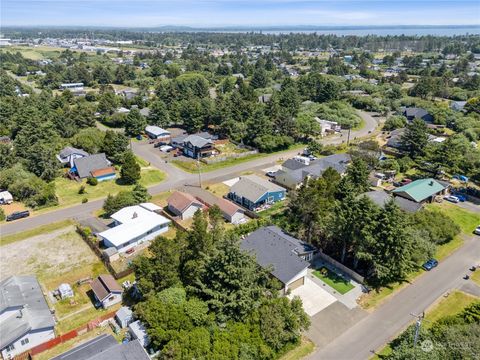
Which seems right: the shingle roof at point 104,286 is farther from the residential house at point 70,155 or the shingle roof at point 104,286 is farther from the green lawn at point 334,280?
the residential house at point 70,155

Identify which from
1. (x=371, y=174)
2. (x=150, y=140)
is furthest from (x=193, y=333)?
(x=150, y=140)

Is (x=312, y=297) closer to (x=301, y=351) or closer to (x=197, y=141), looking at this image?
(x=301, y=351)

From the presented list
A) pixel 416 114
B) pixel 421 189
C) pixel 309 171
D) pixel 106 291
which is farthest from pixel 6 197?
pixel 416 114

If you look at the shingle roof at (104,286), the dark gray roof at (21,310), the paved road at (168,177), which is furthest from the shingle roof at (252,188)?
the dark gray roof at (21,310)

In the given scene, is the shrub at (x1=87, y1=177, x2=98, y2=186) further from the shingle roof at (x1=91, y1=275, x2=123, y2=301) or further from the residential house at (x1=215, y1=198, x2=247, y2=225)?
the shingle roof at (x1=91, y1=275, x2=123, y2=301)

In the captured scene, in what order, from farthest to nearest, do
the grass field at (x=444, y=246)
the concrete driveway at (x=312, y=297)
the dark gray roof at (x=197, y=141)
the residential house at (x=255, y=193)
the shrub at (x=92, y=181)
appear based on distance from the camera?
the dark gray roof at (x=197, y=141)
the shrub at (x=92, y=181)
the residential house at (x=255, y=193)
the grass field at (x=444, y=246)
the concrete driveway at (x=312, y=297)

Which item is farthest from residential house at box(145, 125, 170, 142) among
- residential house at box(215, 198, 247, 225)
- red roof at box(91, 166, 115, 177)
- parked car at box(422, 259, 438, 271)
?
parked car at box(422, 259, 438, 271)
